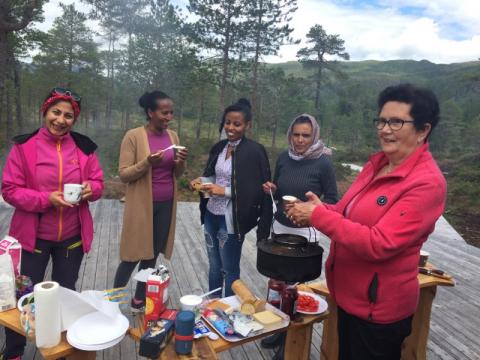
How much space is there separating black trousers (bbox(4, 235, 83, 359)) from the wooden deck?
33cm

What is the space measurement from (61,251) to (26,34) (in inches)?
694

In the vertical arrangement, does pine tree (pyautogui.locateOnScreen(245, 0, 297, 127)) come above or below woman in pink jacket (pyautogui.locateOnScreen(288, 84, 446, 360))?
above

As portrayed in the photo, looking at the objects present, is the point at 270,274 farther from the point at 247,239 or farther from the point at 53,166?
the point at 247,239

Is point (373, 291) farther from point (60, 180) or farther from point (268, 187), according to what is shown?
point (60, 180)

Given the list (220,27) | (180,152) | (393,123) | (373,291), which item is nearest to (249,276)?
(180,152)

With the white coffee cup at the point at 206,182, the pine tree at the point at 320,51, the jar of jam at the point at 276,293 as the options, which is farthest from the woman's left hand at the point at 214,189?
the pine tree at the point at 320,51

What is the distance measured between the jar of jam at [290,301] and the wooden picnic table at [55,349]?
0.96m

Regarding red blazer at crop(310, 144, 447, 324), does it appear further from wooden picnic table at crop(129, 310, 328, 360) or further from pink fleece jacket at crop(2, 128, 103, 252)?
pink fleece jacket at crop(2, 128, 103, 252)

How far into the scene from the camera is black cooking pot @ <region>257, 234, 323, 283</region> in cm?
166

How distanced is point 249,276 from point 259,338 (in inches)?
89.9

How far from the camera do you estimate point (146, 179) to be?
2643 mm

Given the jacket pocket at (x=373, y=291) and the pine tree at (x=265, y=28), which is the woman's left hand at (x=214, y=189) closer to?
the jacket pocket at (x=373, y=291)

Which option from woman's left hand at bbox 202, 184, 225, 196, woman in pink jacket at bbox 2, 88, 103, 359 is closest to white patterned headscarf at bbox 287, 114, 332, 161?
woman's left hand at bbox 202, 184, 225, 196

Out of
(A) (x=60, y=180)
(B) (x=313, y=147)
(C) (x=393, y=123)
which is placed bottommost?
(A) (x=60, y=180)
